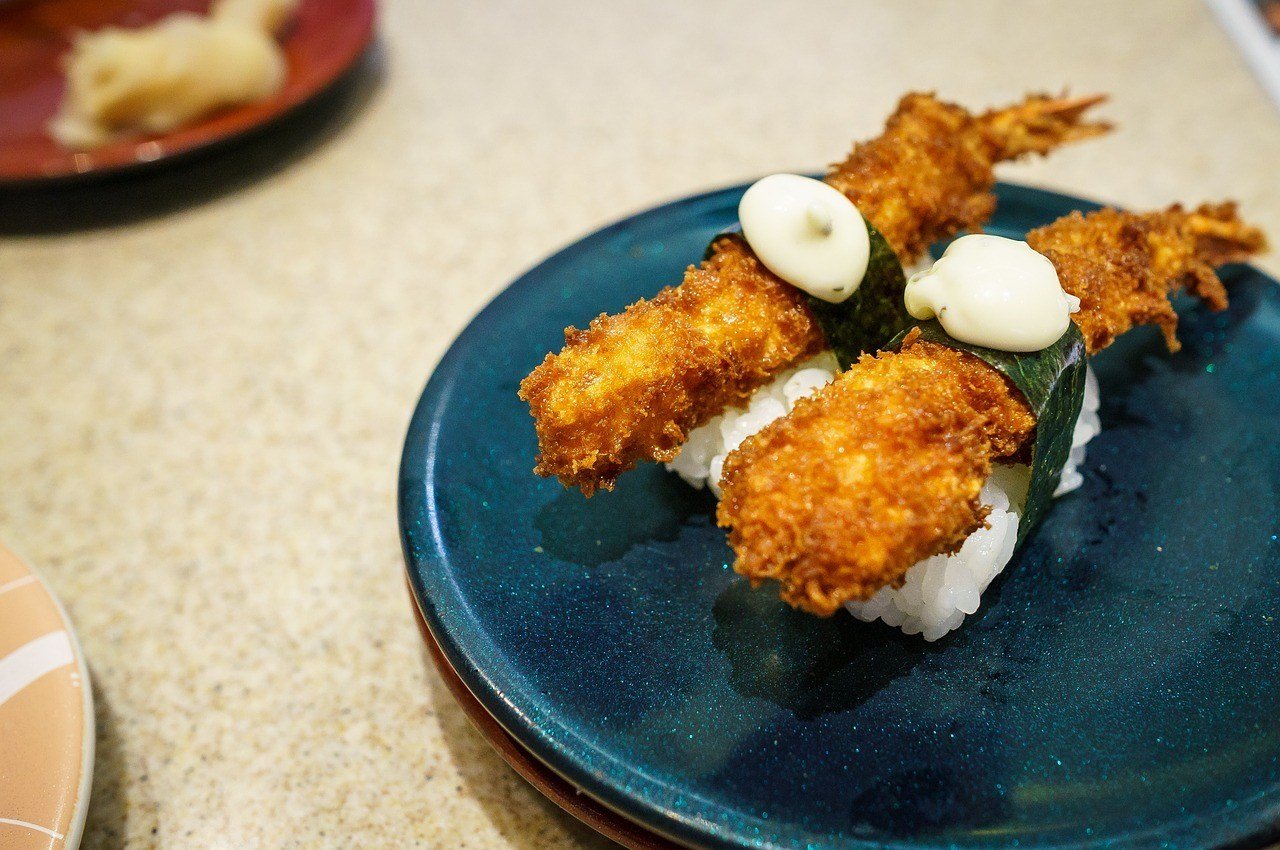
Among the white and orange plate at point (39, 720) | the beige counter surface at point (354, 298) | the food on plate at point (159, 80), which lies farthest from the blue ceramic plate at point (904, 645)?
the food on plate at point (159, 80)

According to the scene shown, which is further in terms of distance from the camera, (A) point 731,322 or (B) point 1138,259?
(B) point 1138,259

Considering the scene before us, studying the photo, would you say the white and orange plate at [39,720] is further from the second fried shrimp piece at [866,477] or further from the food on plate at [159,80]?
the food on plate at [159,80]

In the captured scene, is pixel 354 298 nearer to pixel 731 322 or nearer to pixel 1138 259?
pixel 731 322

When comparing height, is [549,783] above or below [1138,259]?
below

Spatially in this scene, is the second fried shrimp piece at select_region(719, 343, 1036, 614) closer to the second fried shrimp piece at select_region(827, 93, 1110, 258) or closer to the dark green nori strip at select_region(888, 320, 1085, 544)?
the dark green nori strip at select_region(888, 320, 1085, 544)

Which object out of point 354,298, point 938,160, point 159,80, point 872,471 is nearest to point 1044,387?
point 872,471

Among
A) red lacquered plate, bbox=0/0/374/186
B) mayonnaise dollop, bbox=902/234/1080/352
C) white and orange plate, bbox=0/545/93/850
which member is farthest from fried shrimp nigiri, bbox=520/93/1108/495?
red lacquered plate, bbox=0/0/374/186

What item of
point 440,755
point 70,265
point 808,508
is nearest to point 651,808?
point 808,508
